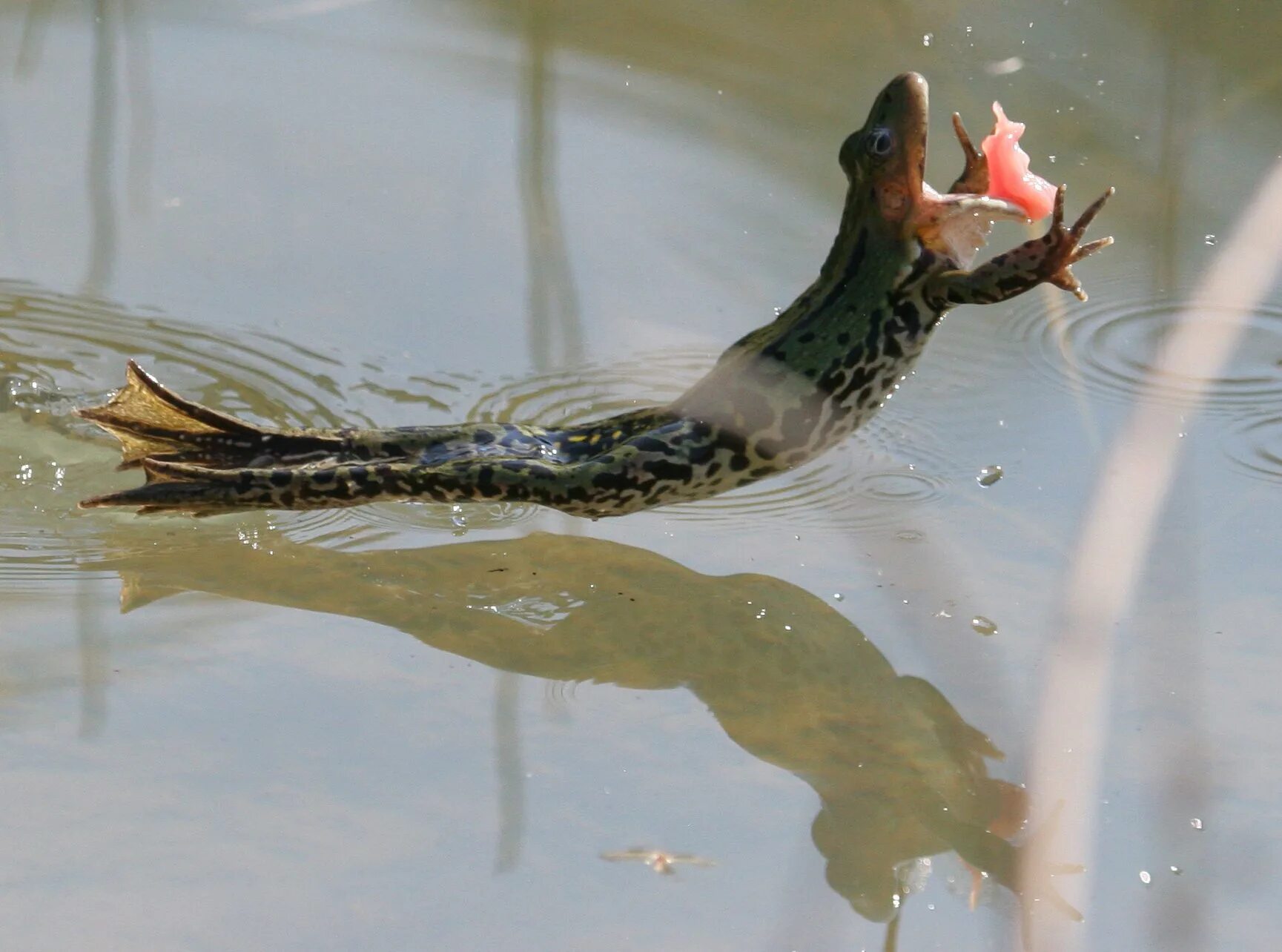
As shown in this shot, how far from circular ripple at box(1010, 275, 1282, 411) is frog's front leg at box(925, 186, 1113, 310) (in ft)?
2.53

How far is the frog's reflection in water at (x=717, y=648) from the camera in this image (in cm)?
287

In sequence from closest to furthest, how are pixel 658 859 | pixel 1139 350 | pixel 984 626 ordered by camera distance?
pixel 658 859, pixel 984 626, pixel 1139 350

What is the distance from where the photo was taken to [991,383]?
4434 mm

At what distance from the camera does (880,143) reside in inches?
150

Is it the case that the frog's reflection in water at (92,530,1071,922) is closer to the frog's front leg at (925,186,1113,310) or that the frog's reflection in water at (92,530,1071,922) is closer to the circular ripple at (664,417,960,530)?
the circular ripple at (664,417,960,530)

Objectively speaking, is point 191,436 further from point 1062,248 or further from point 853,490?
point 1062,248

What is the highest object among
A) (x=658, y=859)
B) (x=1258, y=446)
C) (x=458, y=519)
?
(x=1258, y=446)

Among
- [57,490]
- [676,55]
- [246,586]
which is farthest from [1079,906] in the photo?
[676,55]

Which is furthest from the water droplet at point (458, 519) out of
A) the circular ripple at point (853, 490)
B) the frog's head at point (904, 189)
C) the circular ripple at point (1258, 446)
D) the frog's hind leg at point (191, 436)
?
the circular ripple at point (1258, 446)

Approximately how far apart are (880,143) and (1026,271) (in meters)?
0.48

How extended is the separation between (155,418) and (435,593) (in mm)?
802

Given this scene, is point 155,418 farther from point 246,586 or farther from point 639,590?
point 639,590

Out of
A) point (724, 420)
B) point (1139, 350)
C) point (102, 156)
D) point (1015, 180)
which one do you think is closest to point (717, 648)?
point (724, 420)

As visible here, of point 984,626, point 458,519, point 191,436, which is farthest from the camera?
point 458,519
